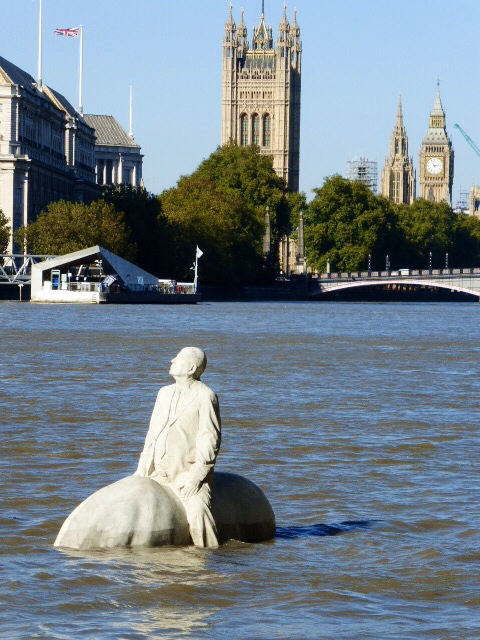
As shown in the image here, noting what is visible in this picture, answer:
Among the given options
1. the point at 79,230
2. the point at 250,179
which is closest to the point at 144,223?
the point at 79,230

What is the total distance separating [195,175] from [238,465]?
473 feet

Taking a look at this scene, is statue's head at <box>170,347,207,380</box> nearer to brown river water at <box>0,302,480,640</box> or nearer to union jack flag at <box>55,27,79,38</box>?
brown river water at <box>0,302,480,640</box>

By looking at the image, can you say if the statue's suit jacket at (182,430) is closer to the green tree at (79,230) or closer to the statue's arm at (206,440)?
the statue's arm at (206,440)

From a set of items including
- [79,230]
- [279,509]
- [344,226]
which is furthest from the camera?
[344,226]

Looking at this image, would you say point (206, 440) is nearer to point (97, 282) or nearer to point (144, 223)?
point (97, 282)

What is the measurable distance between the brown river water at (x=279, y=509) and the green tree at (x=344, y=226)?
127 metres

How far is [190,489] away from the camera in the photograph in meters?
12.8

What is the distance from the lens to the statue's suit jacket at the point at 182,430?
1287 centimetres

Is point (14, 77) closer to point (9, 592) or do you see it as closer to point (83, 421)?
point (83, 421)

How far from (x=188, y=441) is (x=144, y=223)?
109 metres

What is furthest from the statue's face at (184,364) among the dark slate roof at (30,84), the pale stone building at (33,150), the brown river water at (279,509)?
the dark slate roof at (30,84)

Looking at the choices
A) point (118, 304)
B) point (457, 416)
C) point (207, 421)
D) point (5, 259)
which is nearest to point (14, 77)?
point (5, 259)

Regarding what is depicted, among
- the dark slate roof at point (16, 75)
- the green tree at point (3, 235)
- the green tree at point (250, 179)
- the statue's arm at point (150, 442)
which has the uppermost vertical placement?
the dark slate roof at point (16, 75)

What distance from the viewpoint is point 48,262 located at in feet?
333
